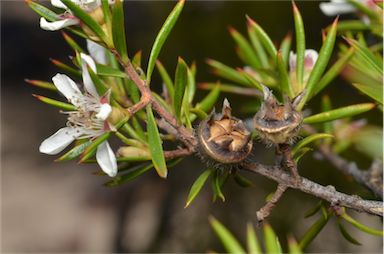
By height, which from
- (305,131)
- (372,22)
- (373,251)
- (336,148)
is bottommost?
(373,251)

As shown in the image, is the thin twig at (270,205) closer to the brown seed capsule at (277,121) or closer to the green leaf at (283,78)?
the brown seed capsule at (277,121)

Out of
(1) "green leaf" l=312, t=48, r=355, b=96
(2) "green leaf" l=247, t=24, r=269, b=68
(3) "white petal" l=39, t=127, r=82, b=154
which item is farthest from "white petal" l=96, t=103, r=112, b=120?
(2) "green leaf" l=247, t=24, r=269, b=68

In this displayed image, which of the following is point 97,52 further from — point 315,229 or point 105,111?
point 315,229

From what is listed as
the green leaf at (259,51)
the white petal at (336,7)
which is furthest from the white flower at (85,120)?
the white petal at (336,7)

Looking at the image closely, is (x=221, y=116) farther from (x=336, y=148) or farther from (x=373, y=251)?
(x=373, y=251)

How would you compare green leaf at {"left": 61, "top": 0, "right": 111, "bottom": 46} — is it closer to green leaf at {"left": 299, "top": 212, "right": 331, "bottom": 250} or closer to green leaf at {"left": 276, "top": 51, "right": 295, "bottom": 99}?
green leaf at {"left": 276, "top": 51, "right": 295, "bottom": 99}

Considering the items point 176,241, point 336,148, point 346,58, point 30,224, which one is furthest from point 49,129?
point 346,58
